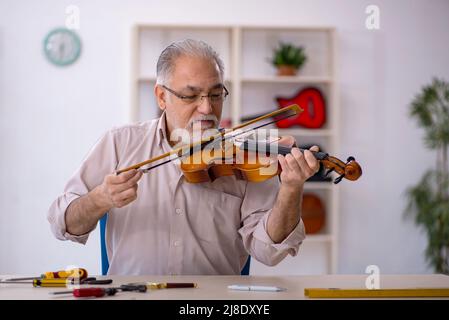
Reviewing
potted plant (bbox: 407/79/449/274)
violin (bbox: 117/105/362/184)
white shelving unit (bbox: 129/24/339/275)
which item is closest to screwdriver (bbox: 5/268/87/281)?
violin (bbox: 117/105/362/184)

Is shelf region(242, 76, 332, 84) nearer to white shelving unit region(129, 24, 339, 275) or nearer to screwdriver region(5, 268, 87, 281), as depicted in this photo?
→ white shelving unit region(129, 24, 339, 275)

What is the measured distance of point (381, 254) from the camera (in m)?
4.89

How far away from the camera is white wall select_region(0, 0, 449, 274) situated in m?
4.71

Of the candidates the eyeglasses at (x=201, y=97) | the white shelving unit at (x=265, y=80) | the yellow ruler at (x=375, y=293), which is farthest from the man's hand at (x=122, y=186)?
the white shelving unit at (x=265, y=80)

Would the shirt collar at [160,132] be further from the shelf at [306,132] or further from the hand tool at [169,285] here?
the shelf at [306,132]

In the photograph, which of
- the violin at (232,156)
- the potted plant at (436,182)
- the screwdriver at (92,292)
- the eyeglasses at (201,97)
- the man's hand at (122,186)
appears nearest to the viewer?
the screwdriver at (92,292)

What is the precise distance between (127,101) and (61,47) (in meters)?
0.56

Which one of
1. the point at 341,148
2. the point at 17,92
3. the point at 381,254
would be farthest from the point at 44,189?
the point at 381,254

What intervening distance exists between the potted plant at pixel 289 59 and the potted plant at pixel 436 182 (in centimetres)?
82

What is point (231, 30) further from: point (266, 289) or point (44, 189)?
point (266, 289)

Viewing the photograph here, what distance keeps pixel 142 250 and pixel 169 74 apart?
0.56 m

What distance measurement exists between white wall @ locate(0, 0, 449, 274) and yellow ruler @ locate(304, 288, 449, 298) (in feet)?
11.1

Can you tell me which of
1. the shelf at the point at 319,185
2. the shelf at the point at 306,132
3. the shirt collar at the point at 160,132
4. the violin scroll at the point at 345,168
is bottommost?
the shelf at the point at 319,185

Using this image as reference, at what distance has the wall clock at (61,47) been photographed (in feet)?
15.4
